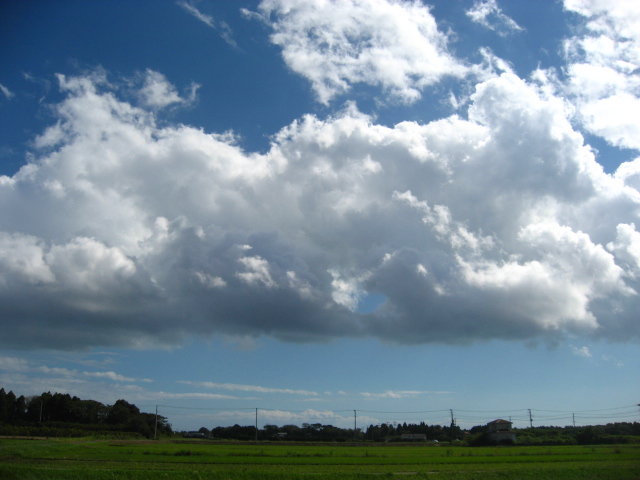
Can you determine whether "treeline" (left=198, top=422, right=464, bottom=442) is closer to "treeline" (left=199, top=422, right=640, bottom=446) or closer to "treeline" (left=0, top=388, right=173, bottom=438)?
"treeline" (left=199, top=422, right=640, bottom=446)

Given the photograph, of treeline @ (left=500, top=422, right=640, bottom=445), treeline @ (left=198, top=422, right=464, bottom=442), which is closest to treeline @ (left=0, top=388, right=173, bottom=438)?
treeline @ (left=198, top=422, right=464, bottom=442)

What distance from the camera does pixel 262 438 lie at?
496 feet

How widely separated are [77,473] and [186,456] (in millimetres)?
23566

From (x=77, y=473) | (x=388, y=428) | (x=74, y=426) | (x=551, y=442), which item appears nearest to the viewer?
(x=77, y=473)

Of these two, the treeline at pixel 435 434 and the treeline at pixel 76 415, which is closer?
the treeline at pixel 435 434

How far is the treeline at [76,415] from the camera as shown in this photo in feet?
452

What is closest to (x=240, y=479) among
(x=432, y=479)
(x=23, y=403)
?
(x=432, y=479)

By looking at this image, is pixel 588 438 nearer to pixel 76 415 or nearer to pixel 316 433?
pixel 316 433

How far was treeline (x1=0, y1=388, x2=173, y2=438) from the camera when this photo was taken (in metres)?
138

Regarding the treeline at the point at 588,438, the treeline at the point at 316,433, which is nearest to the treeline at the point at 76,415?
the treeline at the point at 316,433

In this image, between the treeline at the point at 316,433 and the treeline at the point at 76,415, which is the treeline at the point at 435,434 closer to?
the treeline at the point at 316,433

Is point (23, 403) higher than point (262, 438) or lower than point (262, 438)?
higher

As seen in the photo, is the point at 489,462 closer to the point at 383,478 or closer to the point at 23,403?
the point at 383,478

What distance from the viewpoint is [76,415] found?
152m
